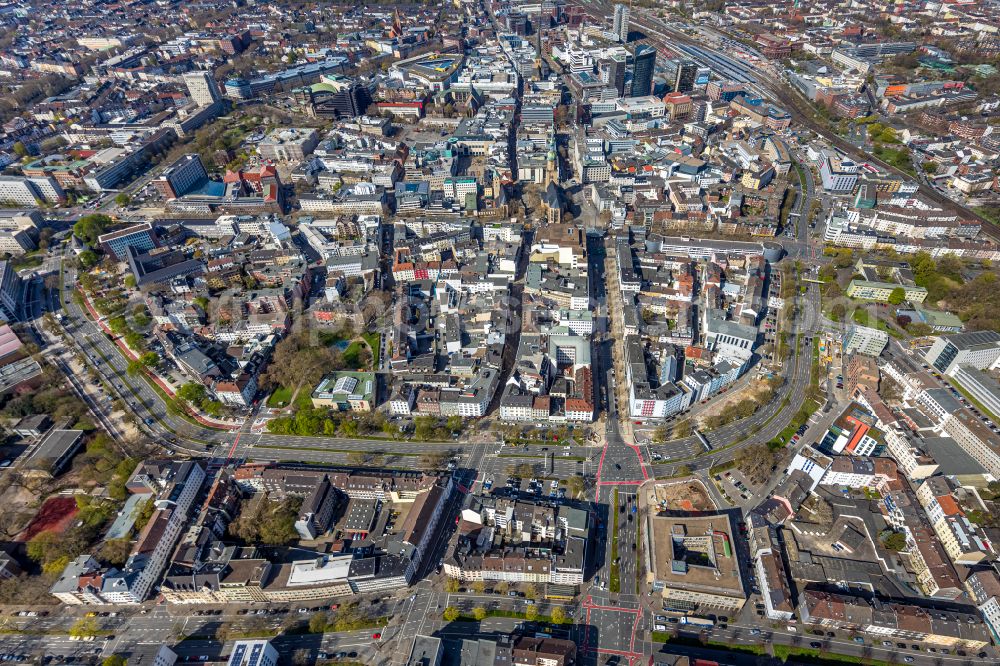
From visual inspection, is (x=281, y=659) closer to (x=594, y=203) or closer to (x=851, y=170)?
(x=594, y=203)

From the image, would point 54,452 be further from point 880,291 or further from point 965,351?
point 880,291

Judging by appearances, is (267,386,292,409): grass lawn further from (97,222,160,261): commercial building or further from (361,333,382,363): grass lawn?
(97,222,160,261): commercial building

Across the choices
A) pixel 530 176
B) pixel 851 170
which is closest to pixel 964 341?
pixel 851 170

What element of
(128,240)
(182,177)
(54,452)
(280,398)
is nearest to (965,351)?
(280,398)

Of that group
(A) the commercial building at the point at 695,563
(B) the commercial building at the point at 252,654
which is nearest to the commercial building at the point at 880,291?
(A) the commercial building at the point at 695,563

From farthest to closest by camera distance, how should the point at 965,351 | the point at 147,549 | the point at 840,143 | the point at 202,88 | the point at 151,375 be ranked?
the point at 202,88, the point at 840,143, the point at 151,375, the point at 965,351, the point at 147,549

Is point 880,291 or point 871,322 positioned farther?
point 880,291

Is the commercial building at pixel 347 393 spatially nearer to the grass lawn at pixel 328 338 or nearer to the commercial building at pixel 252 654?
the grass lawn at pixel 328 338

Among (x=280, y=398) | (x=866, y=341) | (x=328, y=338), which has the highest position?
(x=866, y=341)
